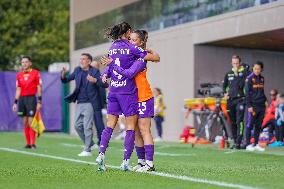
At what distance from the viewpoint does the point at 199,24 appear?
21.0 metres

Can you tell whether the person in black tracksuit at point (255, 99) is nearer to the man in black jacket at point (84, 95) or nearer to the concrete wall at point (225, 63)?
the man in black jacket at point (84, 95)

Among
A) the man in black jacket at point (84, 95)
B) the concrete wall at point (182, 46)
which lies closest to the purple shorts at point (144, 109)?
the man in black jacket at point (84, 95)

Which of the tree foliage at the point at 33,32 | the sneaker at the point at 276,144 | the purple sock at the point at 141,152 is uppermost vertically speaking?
the tree foliage at the point at 33,32

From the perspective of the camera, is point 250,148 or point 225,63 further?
point 225,63

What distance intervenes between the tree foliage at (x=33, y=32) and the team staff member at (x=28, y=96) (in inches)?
1175

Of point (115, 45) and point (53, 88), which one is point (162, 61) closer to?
point (53, 88)

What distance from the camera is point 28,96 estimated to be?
16078 millimetres

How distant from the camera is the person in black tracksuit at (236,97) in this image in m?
15.7

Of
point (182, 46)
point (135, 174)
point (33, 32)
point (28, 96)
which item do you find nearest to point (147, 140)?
point (135, 174)

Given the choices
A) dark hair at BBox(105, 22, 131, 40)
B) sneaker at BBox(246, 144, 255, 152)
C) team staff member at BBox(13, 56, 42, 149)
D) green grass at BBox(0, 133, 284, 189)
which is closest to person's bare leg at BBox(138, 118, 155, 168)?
green grass at BBox(0, 133, 284, 189)

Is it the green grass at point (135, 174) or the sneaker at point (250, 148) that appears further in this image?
the sneaker at point (250, 148)

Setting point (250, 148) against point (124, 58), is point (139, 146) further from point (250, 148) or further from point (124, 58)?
point (250, 148)

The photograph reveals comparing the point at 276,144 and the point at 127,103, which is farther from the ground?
the point at 127,103

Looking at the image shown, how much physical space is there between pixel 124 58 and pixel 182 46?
42.3 feet
